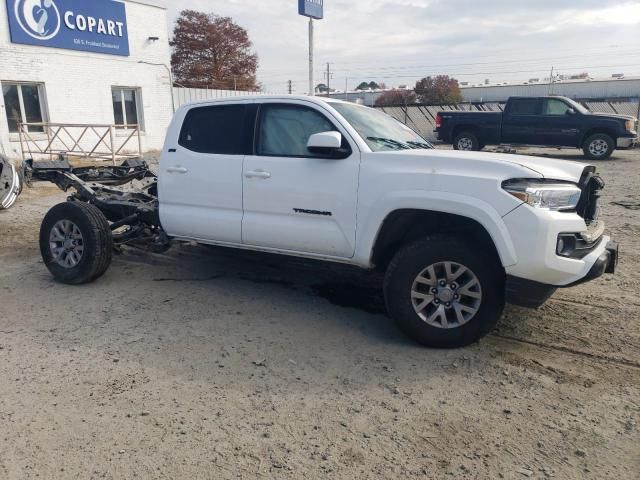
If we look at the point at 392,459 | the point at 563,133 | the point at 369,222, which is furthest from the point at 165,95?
the point at 392,459

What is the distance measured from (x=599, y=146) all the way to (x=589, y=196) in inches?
552

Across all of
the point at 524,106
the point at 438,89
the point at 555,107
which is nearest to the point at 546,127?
the point at 555,107

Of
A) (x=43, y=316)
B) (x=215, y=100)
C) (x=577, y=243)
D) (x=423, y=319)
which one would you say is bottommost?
(x=43, y=316)

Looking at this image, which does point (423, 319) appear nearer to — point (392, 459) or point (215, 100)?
point (392, 459)

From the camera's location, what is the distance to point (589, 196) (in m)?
3.92

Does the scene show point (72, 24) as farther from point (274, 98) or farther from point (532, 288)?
point (532, 288)

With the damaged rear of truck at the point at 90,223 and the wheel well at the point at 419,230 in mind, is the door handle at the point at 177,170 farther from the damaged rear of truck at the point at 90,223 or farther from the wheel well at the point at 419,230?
the wheel well at the point at 419,230

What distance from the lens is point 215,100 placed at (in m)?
4.99

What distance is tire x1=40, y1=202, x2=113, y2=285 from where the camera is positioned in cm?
516

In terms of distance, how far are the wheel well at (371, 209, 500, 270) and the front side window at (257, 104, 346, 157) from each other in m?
0.91

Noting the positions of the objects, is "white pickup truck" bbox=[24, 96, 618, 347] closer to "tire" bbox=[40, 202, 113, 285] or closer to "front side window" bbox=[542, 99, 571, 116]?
"tire" bbox=[40, 202, 113, 285]

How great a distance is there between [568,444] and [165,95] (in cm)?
2025

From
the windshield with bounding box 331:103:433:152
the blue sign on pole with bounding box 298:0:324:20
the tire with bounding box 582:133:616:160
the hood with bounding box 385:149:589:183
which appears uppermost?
the blue sign on pole with bounding box 298:0:324:20

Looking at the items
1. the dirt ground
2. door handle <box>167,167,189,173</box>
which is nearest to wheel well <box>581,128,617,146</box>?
the dirt ground
